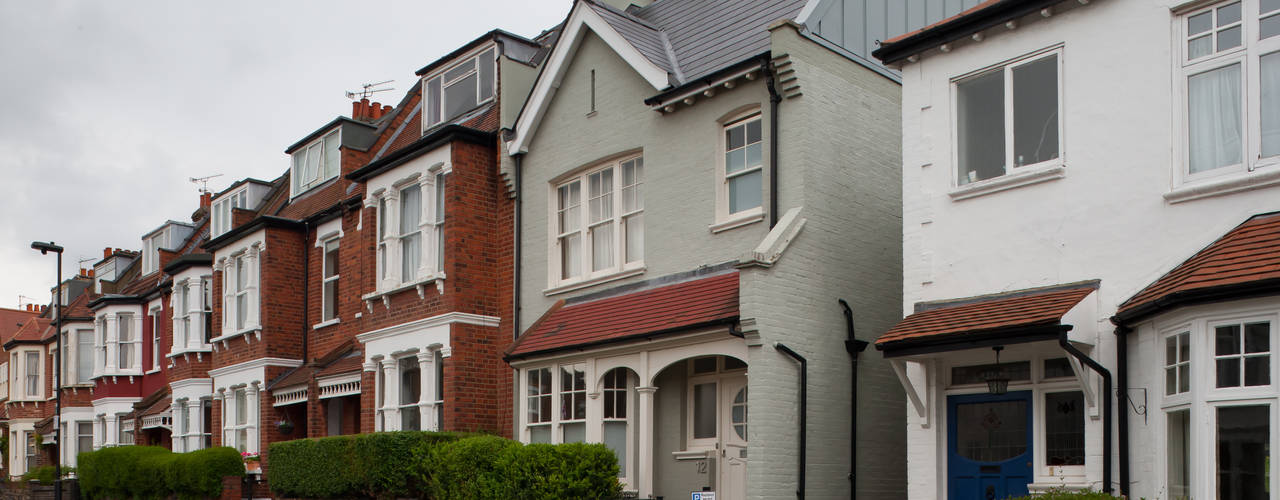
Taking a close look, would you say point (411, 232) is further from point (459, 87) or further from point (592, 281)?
point (592, 281)

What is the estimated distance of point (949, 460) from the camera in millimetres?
13273

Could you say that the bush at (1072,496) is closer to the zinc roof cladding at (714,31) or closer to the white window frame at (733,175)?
the white window frame at (733,175)

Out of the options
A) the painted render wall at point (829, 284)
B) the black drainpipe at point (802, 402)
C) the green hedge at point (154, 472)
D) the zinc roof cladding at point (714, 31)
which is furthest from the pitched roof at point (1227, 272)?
the green hedge at point (154, 472)

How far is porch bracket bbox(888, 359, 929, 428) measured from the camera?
1313cm

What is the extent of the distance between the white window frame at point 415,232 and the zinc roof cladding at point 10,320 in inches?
Answer: 2302

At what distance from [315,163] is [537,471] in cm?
1623

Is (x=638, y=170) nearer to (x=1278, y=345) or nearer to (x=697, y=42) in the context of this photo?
(x=697, y=42)

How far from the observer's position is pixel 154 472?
2702 centimetres

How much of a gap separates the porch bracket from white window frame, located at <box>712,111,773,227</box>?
3428 mm

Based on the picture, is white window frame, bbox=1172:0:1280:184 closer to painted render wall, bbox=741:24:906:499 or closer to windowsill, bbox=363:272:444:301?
painted render wall, bbox=741:24:906:499

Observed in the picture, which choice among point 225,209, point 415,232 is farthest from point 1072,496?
point 225,209

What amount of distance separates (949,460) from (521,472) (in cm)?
564

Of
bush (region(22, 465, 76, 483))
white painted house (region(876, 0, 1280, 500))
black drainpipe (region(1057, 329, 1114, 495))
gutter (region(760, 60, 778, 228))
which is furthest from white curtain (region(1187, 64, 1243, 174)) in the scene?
bush (region(22, 465, 76, 483))

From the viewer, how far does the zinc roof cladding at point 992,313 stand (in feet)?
37.9
